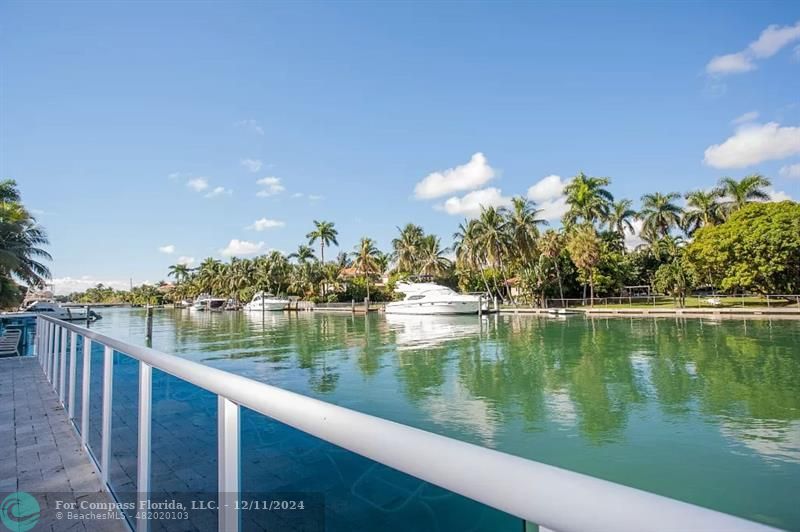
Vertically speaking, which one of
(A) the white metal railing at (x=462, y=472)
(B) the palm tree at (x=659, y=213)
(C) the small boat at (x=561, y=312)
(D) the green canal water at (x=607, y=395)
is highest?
(B) the palm tree at (x=659, y=213)

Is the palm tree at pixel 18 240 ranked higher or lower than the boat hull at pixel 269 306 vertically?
higher

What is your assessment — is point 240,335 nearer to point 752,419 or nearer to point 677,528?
point 752,419

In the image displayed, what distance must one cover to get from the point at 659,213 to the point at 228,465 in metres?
54.6

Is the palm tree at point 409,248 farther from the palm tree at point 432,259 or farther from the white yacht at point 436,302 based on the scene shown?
the white yacht at point 436,302

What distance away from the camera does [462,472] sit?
0.78m

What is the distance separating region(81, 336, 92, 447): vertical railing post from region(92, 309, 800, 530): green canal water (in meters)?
3.05

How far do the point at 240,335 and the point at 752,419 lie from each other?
965 inches

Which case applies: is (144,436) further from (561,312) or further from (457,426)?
(561,312)

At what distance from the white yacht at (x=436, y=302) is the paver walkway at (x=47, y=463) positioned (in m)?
32.9

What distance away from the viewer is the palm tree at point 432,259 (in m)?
52.8

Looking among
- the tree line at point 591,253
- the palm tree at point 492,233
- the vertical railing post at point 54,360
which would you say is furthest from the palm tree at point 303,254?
the vertical railing post at point 54,360

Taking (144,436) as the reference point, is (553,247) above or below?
above

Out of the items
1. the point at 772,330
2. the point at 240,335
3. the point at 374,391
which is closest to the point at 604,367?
the point at 374,391

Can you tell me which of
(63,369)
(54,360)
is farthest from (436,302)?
→ (63,369)
